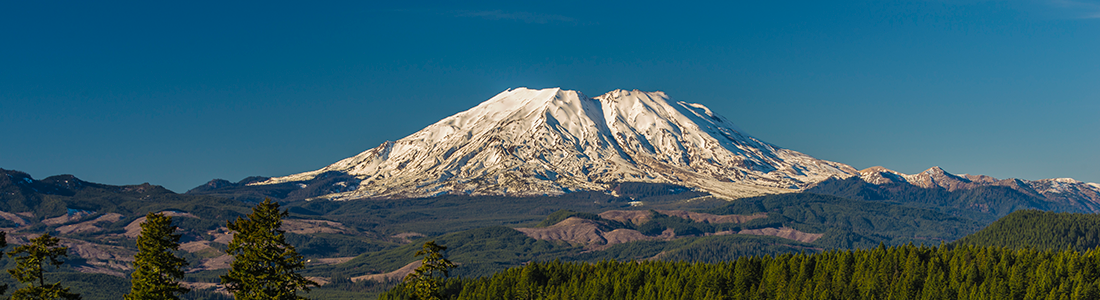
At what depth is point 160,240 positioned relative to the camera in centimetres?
7262

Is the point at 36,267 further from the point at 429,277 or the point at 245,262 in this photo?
the point at 429,277

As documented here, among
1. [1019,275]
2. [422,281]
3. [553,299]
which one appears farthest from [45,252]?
[1019,275]

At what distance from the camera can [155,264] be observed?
72.8m

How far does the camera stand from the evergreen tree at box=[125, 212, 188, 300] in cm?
7219

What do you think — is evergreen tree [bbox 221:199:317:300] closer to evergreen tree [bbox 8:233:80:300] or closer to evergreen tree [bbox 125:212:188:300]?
evergreen tree [bbox 125:212:188:300]

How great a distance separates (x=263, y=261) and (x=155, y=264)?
8.28m

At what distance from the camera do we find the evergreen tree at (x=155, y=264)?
72188 mm

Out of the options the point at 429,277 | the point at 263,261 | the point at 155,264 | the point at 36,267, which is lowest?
the point at 429,277

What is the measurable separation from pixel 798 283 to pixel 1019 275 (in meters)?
40.7

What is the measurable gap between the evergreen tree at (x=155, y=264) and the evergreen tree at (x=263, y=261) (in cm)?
421

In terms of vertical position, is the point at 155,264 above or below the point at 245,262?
above

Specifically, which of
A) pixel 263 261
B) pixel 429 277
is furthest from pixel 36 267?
pixel 429 277

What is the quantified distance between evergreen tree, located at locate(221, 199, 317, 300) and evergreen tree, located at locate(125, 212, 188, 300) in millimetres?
4214

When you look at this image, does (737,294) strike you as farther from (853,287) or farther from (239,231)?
(239,231)
